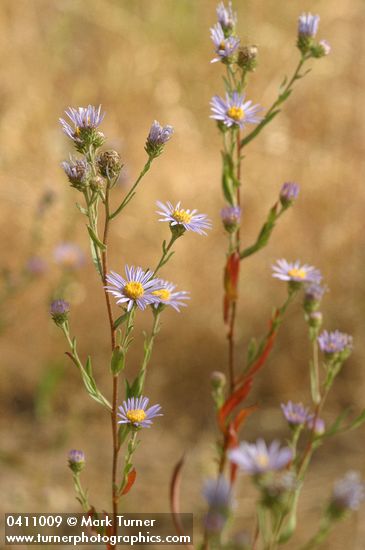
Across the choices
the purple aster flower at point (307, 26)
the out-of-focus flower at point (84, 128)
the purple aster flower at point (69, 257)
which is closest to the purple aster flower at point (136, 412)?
the out-of-focus flower at point (84, 128)

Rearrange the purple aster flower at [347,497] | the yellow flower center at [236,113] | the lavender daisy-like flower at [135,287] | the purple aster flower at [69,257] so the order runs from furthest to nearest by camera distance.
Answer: the purple aster flower at [69,257]
the yellow flower center at [236,113]
the lavender daisy-like flower at [135,287]
the purple aster flower at [347,497]

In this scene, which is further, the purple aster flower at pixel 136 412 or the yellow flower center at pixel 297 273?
the yellow flower center at pixel 297 273

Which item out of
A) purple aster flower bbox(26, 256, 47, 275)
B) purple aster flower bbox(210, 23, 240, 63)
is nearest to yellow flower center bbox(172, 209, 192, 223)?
purple aster flower bbox(210, 23, 240, 63)

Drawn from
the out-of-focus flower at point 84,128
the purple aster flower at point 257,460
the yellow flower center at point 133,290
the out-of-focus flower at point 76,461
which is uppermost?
the out-of-focus flower at point 84,128

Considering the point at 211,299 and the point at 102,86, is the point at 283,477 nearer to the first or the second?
the point at 211,299

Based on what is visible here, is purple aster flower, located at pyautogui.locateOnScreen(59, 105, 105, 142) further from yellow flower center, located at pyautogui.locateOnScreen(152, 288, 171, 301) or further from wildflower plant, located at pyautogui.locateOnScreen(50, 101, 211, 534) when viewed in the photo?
yellow flower center, located at pyautogui.locateOnScreen(152, 288, 171, 301)

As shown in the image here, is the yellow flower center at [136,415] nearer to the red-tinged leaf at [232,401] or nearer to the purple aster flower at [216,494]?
the red-tinged leaf at [232,401]
